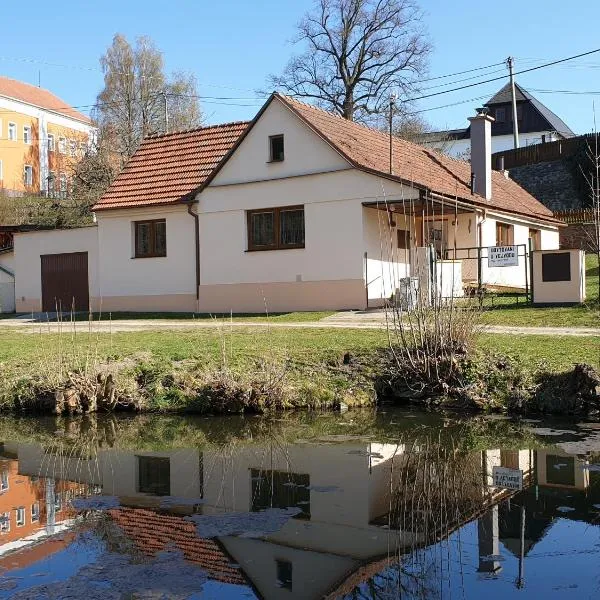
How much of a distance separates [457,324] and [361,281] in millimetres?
10460

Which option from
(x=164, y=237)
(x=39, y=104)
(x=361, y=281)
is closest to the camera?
(x=361, y=281)

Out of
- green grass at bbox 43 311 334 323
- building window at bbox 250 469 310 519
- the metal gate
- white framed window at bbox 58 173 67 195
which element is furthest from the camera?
white framed window at bbox 58 173 67 195

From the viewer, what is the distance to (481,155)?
27469 mm

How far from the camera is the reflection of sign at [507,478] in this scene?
27.2ft

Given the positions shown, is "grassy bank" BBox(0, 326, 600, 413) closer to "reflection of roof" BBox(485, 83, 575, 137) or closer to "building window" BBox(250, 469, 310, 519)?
"building window" BBox(250, 469, 310, 519)

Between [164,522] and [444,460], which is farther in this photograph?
[444,460]

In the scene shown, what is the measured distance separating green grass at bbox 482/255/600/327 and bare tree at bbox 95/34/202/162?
3651 cm

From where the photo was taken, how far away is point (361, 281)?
2314 centimetres

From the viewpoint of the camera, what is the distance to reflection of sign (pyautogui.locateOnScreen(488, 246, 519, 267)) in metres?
22.0

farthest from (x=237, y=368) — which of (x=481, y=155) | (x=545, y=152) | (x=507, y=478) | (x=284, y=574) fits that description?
(x=545, y=152)

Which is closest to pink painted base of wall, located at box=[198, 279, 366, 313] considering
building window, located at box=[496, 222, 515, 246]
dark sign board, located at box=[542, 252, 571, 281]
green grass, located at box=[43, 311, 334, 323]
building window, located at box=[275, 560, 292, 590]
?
green grass, located at box=[43, 311, 334, 323]

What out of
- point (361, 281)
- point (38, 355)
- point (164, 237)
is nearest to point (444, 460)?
point (38, 355)

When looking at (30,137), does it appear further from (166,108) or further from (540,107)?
(540,107)

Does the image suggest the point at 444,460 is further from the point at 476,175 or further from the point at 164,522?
the point at 476,175
